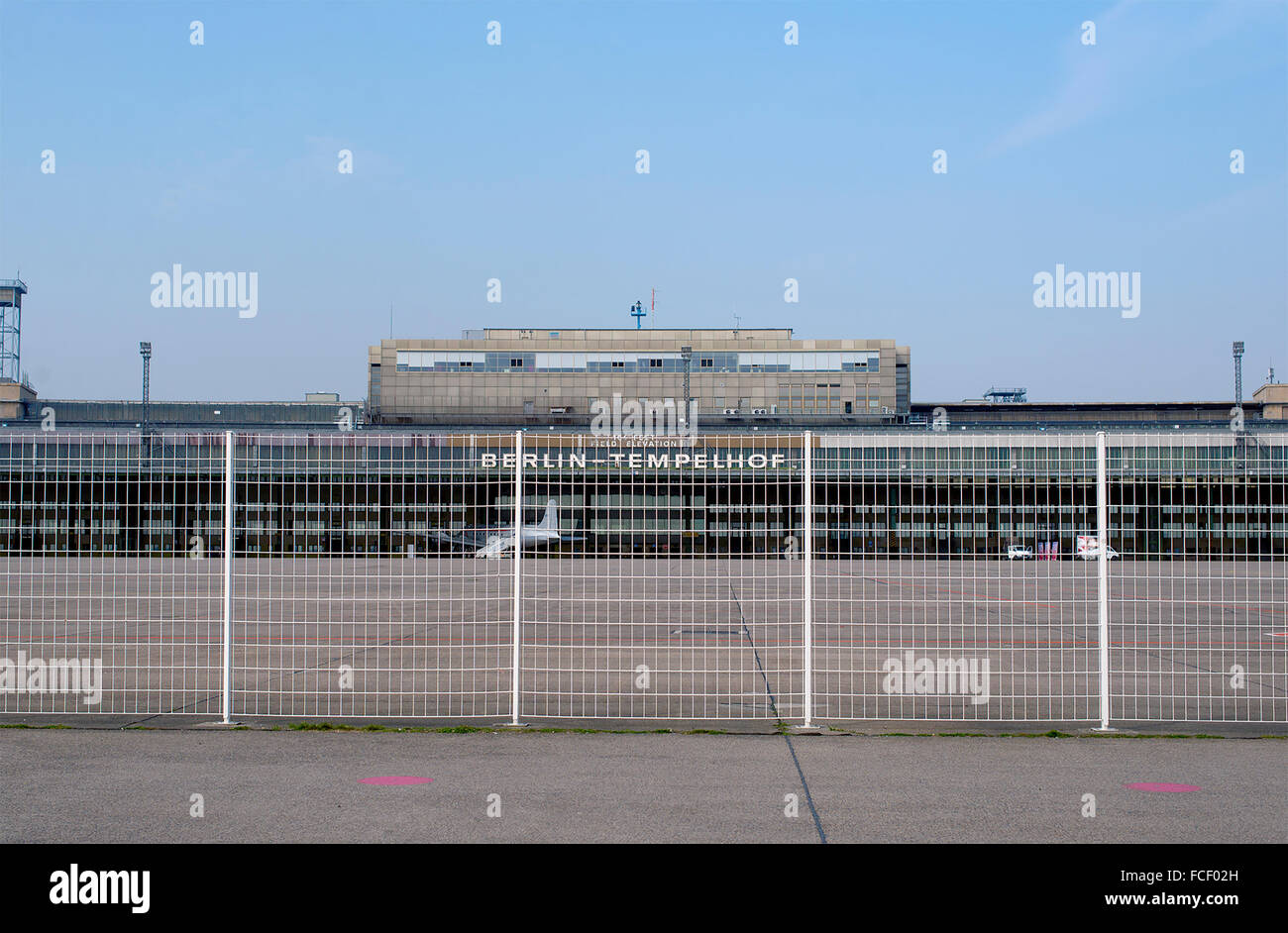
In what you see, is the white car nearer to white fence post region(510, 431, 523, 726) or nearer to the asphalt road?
the asphalt road

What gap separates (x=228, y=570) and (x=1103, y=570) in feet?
27.3

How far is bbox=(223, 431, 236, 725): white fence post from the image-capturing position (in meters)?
9.50

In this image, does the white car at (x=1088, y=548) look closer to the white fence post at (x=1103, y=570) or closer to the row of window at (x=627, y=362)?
the white fence post at (x=1103, y=570)

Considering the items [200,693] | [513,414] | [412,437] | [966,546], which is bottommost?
[200,693]

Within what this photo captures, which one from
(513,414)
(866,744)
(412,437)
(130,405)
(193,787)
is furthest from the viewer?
(513,414)

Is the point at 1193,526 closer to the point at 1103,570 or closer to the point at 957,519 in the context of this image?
the point at 1103,570

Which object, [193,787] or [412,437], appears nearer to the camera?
[193,787]

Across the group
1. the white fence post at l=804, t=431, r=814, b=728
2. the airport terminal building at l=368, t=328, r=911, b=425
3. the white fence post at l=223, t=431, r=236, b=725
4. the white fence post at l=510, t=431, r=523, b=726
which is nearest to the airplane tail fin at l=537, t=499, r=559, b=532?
the white fence post at l=510, t=431, r=523, b=726

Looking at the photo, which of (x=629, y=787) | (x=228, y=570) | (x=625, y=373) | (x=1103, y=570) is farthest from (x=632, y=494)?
(x=625, y=373)
